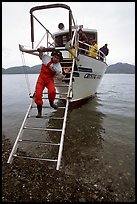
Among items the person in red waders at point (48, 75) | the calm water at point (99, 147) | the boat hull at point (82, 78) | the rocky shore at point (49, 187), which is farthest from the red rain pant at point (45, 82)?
the boat hull at point (82, 78)

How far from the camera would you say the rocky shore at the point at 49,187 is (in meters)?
3.93

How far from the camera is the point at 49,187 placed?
421cm

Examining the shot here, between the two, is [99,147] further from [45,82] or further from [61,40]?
[61,40]

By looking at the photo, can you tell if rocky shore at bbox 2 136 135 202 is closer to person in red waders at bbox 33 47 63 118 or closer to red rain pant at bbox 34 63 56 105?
person in red waders at bbox 33 47 63 118

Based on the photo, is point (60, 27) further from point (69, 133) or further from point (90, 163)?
point (90, 163)

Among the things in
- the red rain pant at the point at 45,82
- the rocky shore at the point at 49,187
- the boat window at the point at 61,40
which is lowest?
the rocky shore at the point at 49,187

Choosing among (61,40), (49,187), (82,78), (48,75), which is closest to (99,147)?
(49,187)

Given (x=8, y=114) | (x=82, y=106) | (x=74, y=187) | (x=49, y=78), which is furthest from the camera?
(x=82, y=106)

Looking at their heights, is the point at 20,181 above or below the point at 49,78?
below

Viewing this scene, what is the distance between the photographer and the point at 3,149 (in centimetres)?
632

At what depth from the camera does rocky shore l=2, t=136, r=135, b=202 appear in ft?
12.9

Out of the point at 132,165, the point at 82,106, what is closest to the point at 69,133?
the point at 132,165

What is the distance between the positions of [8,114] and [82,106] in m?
4.93

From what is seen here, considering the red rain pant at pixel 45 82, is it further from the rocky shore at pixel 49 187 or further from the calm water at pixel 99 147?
the rocky shore at pixel 49 187
